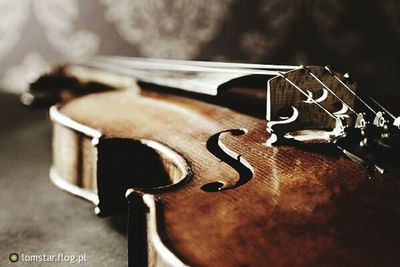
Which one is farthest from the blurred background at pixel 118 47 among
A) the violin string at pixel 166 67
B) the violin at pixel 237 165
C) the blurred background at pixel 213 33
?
the violin string at pixel 166 67

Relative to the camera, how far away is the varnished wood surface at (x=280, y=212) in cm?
52

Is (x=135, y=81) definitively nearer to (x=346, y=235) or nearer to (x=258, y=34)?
(x=258, y=34)

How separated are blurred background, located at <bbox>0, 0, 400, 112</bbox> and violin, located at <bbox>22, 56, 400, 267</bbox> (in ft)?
1.78

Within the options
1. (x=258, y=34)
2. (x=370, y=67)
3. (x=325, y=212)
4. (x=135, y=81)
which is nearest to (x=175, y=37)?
(x=258, y=34)

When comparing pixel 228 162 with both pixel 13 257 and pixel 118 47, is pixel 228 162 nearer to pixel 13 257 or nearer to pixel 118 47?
pixel 13 257

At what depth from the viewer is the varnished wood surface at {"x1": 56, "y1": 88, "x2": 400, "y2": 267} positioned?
0.52 m

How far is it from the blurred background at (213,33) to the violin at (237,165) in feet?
1.78

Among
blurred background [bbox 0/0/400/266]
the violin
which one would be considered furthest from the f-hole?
blurred background [bbox 0/0/400/266]

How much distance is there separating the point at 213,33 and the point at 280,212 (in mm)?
1461

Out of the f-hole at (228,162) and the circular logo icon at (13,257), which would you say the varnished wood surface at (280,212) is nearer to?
the f-hole at (228,162)

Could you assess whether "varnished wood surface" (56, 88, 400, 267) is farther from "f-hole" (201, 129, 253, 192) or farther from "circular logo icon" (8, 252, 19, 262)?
"circular logo icon" (8, 252, 19, 262)

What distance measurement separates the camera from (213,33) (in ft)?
6.45

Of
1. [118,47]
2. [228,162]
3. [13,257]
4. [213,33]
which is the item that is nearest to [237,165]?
[228,162]

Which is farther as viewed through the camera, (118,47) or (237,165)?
(118,47)
